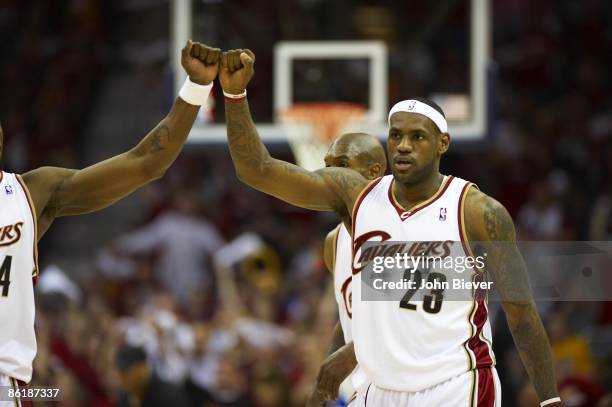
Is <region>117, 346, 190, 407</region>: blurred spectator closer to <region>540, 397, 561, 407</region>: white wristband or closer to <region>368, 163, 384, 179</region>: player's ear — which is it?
<region>368, 163, 384, 179</region>: player's ear

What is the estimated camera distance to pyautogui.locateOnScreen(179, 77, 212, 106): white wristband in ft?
22.2

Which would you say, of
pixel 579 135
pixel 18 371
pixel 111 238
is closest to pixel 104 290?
pixel 111 238

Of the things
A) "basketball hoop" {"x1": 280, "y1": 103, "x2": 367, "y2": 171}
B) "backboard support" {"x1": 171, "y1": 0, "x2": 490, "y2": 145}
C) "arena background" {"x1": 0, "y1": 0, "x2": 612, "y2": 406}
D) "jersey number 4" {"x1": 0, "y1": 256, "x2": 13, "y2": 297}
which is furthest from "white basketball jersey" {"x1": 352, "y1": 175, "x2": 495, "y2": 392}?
"backboard support" {"x1": 171, "y1": 0, "x2": 490, "y2": 145}

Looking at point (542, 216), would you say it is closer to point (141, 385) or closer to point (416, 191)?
point (141, 385)

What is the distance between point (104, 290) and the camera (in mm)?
14945

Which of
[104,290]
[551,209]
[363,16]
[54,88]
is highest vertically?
[363,16]

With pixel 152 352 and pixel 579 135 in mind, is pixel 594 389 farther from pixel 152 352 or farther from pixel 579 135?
pixel 579 135

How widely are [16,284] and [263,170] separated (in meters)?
1.44

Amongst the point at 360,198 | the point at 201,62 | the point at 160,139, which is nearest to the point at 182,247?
the point at 160,139

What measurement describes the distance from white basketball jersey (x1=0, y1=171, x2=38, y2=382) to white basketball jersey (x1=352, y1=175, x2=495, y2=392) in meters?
1.71

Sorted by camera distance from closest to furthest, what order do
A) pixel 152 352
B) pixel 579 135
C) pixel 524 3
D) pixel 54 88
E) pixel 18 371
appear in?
pixel 18 371
pixel 152 352
pixel 579 135
pixel 524 3
pixel 54 88

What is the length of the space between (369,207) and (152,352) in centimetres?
620

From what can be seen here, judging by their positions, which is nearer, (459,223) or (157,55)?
(459,223)

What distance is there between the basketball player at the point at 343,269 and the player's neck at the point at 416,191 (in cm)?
79
